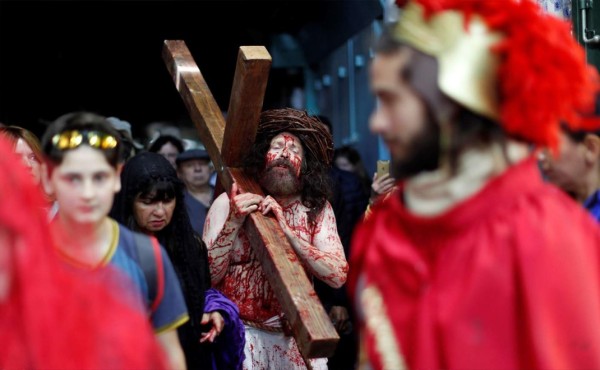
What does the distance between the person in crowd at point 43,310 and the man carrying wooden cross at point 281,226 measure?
1509 millimetres

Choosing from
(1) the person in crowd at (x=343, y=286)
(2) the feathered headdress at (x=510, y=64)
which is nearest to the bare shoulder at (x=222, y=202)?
(1) the person in crowd at (x=343, y=286)

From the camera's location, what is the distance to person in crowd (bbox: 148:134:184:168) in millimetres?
7825

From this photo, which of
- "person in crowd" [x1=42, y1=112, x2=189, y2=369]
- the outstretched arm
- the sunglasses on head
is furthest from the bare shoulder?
the sunglasses on head

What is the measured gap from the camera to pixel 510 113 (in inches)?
105

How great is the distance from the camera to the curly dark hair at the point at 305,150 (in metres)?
4.92

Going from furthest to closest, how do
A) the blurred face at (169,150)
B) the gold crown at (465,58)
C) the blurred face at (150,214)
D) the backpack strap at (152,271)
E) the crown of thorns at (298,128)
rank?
the blurred face at (169,150)
the crown of thorns at (298,128)
the blurred face at (150,214)
the backpack strap at (152,271)
the gold crown at (465,58)

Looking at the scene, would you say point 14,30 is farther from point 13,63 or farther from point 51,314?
point 51,314

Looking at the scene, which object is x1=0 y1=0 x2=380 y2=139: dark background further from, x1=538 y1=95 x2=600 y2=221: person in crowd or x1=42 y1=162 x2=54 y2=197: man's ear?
x1=42 y1=162 x2=54 y2=197: man's ear

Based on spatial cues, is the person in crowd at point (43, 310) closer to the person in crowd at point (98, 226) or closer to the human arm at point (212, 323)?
the person in crowd at point (98, 226)

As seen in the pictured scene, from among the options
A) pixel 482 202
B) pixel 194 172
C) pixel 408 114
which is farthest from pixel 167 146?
pixel 482 202

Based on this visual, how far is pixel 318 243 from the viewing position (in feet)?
15.8

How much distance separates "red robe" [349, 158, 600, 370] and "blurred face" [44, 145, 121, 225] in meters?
0.97

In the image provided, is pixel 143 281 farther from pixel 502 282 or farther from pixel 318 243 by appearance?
pixel 318 243

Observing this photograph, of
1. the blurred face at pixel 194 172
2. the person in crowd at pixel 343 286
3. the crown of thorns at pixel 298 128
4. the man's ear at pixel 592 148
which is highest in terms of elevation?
the crown of thorns at pixel 298 128
